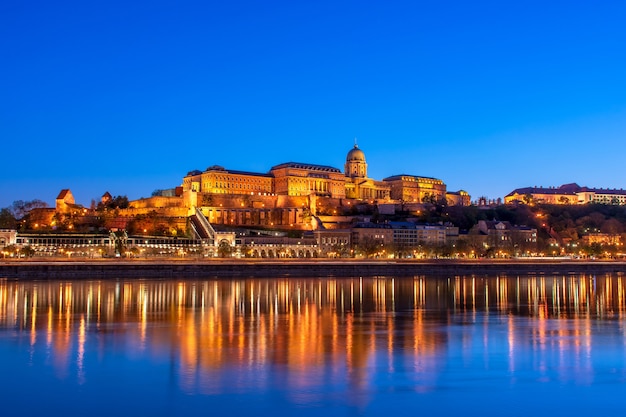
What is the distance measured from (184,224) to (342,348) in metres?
51.3

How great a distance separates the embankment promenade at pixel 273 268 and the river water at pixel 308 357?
1589 cm

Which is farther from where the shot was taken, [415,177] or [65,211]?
[415,177]

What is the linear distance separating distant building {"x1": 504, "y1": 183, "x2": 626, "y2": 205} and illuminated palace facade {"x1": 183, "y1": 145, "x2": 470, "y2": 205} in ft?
28.9

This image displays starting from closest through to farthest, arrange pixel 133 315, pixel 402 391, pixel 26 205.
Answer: pixel 402 391, pixel 133 315, pixel 26 205

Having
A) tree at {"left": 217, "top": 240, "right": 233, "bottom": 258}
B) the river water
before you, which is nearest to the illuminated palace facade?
tree at {"left": 217, "top": 240, "right": 233, "bottom": 258}

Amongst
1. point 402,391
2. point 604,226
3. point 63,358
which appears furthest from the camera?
point 604,226

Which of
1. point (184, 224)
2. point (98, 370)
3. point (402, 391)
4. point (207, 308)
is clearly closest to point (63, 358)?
point (98, 370)

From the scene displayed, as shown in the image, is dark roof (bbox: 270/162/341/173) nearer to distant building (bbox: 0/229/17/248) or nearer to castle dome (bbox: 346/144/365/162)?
castle dome (bbox: 346/144/365/162)

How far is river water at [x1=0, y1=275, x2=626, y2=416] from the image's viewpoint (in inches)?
372

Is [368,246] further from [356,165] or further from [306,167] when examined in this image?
[356,165]

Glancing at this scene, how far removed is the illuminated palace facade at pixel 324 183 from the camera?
73000 millimetres

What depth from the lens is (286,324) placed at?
17.5m

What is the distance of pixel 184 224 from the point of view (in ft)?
209

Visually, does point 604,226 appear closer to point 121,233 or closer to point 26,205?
point 121,233
